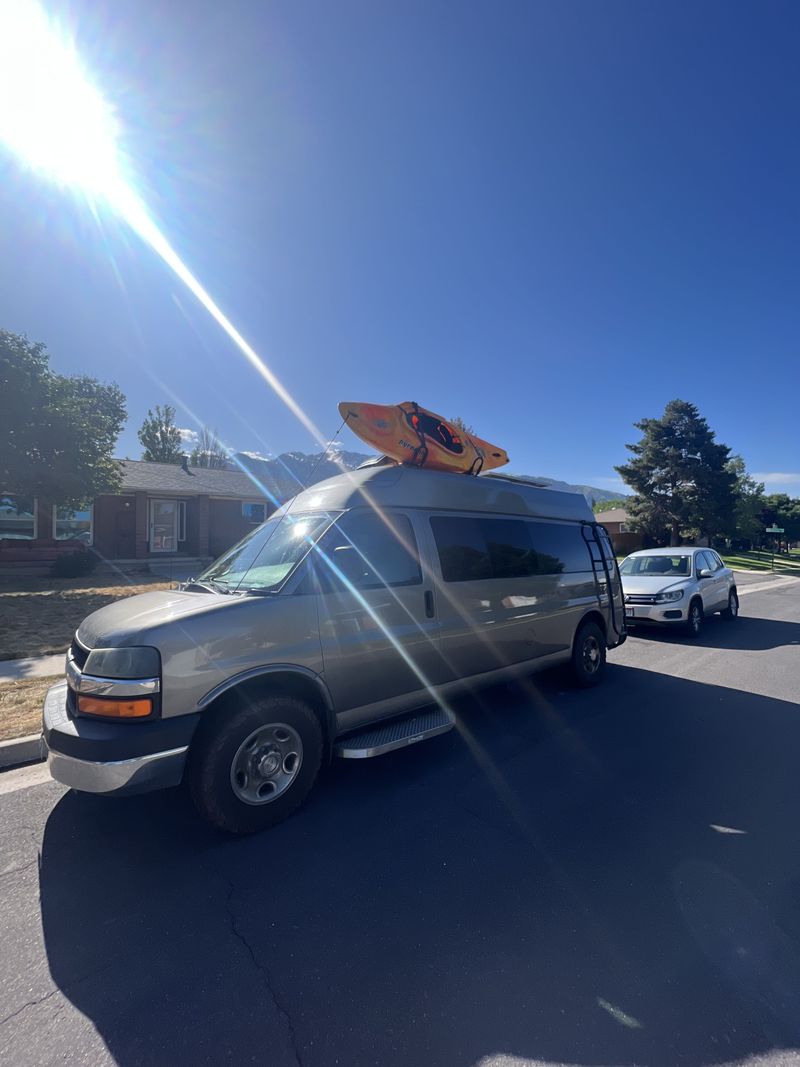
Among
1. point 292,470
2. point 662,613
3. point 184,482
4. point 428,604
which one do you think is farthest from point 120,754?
point 292,470

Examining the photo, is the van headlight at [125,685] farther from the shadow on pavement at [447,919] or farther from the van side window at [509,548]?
the van side window at [509,548]

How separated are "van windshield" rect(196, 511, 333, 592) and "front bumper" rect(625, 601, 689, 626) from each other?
7.30m

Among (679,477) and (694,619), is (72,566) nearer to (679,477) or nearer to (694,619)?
(694,619)

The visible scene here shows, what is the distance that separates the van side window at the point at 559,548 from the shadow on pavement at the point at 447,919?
2.30 meters

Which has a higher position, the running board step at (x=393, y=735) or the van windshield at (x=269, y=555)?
the van windshield at (x=269, y=555)

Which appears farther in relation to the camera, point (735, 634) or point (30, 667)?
point (735, 634)

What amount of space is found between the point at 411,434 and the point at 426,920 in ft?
11.8

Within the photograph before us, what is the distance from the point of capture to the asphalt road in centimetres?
188

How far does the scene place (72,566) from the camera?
14.6 meters

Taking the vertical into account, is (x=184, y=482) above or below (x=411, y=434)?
above

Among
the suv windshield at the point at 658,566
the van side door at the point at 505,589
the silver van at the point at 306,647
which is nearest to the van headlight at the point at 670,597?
the suv windshield at the point at 658,566

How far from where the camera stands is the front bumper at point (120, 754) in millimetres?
2670

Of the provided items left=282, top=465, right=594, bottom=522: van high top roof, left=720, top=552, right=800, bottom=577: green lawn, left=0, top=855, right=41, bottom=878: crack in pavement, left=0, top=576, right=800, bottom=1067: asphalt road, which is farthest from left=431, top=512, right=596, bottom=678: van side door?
A: left=720, top=552, right=800, bottom=577: green lawn

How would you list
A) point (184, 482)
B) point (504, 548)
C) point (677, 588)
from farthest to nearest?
point (184, 482)
point (677, 588)
point (504, 548)
